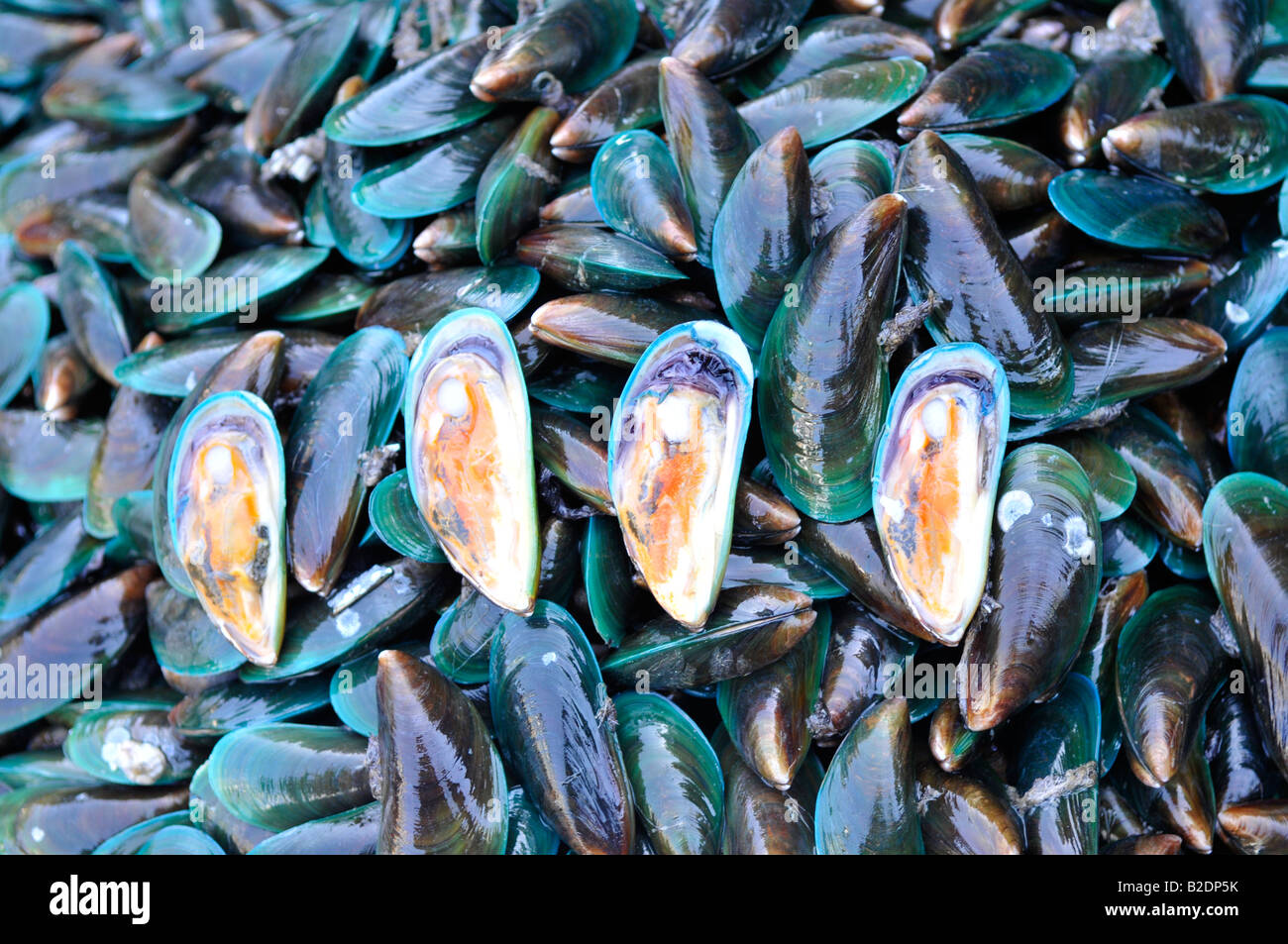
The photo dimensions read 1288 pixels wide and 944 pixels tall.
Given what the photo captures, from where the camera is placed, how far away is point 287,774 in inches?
57.6

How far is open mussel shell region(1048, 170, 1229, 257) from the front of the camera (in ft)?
4.98

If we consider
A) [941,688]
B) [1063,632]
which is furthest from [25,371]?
[1063,632]

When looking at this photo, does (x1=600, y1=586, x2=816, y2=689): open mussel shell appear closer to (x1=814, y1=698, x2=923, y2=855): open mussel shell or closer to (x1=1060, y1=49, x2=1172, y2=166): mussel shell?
(x1=814, y1=698, x2=923, y2=855): open mussel shell

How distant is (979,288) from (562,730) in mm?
932

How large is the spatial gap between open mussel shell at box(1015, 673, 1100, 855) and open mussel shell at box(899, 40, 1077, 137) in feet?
3.25

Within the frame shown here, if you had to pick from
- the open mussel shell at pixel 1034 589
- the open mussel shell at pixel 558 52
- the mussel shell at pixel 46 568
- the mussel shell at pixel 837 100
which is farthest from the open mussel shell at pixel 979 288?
the mussel shell at pixel 46 568

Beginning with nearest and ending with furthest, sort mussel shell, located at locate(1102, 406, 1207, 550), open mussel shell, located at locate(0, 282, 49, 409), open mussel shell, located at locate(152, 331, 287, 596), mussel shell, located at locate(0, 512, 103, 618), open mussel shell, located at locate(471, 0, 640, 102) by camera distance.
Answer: mussel shell, located at locate(1102, 406, 1207, 550) < open mussel shell, located at locate(152, 331, 287, 596) < open mussel shell, located at locate(471, 0, 640, 102) < mussel shell, located at locate(0, 512, 103, 618) < open mussel shell, located at locate(0, 282, 49, 409)

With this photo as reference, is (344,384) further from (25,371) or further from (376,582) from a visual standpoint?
(25,371)

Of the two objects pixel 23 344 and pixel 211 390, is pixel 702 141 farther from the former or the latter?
pixel 23 344

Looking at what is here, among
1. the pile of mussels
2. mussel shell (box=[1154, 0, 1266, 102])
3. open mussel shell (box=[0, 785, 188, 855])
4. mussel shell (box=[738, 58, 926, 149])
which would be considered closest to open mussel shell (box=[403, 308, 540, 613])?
the pile of mussels

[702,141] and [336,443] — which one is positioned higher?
[702,141]

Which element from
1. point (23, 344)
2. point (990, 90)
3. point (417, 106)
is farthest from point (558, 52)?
point (23, 344)

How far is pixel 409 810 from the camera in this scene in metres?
1.28

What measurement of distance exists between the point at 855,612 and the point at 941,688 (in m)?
0.17
